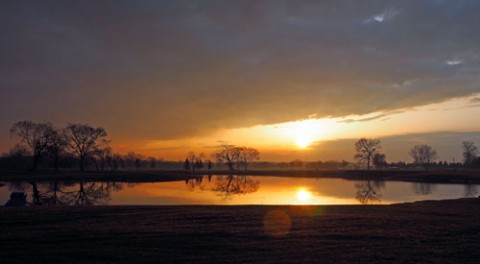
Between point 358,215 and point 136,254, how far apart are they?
1232 centimetres

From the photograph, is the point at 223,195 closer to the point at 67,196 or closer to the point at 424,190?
the point at 67,196

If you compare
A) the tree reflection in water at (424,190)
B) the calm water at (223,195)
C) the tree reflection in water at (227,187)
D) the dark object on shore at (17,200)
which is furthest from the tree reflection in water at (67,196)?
the tree reflection in water at (424,190)

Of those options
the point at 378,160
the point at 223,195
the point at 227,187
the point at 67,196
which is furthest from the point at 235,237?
the point at 378,160

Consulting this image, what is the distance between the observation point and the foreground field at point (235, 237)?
39.3 ft

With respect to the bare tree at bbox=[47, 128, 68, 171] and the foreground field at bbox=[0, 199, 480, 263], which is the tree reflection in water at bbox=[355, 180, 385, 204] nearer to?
the foreground field at bbox=[0, 199, 480, 263]

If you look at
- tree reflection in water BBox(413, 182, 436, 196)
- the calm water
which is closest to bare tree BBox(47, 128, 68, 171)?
the calm water

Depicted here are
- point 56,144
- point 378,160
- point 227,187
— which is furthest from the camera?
point 378,160

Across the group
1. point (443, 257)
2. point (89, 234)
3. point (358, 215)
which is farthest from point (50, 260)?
point (358, 215)

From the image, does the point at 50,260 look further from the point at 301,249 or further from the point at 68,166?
the point at 68,166

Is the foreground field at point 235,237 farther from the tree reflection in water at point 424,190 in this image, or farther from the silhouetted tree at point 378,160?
the silhouetted tree at point 378,160

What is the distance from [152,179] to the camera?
79.6 m

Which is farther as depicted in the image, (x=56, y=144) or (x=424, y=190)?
(x=56, y=144)

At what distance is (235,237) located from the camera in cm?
1480

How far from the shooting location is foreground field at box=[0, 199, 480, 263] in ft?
39.3
